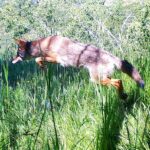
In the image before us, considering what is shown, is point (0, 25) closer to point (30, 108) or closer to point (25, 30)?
point (25, 30)

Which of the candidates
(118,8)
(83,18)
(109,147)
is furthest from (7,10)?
(109,147)

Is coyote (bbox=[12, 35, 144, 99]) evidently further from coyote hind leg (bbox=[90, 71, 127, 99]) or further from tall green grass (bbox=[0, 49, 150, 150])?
tall green grass (bbox=[0, 49, 150, 150])

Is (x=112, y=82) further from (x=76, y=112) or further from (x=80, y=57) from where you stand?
(x=80, y=57)

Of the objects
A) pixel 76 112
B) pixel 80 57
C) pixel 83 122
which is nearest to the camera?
pixel 83 122

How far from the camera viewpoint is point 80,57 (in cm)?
582

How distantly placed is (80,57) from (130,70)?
1.65 meters

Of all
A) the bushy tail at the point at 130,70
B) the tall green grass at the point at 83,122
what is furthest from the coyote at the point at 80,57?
the tall green grass at the point at 83,122

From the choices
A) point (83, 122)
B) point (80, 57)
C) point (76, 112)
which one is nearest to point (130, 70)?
point (76, 112)

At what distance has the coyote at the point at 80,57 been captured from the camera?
475cm

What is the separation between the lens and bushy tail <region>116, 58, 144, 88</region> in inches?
146

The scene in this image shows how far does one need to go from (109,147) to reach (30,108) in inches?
49.2

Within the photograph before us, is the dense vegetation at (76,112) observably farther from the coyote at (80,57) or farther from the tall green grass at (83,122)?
the coyote at (80,57)

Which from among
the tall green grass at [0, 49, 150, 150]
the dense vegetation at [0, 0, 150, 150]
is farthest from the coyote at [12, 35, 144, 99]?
the tall green grass at [0, 49, 150, 150]

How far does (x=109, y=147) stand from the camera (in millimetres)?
2539
